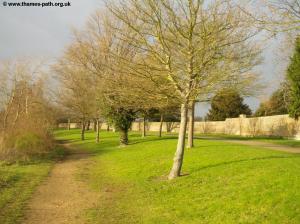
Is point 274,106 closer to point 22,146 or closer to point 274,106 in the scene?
point 274,106

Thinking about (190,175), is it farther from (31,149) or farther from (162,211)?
(31,149)

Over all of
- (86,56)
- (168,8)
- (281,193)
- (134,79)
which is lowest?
(281,193)

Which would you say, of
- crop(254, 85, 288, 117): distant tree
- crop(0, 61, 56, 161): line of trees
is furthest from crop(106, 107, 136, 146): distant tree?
crop(254, 85, 288, 117): distant tree

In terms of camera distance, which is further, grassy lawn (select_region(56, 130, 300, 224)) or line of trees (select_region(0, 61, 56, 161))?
line of trees (select_region(0, 61, 56, 161))

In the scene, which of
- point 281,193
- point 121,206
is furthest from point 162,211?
point 281,193

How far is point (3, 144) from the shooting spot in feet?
77.4

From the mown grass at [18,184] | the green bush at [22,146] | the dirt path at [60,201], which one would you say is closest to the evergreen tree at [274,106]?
the green bush at [22,146]

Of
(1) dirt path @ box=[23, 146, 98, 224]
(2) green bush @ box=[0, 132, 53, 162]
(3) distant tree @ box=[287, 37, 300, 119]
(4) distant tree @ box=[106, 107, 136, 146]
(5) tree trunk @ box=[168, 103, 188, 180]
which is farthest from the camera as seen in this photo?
(4) distant tree @ box=[106, 107, 136, 146]

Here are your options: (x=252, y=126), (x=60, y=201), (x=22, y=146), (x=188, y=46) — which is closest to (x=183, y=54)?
(x=188, y=46)

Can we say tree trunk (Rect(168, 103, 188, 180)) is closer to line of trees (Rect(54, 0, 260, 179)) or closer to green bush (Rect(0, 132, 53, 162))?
line of trees (Rect(54, 0, 260, 179))

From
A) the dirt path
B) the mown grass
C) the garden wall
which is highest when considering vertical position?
the garden wall

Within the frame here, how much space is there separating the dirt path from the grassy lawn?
40cm

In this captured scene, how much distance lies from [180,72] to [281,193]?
6.56m

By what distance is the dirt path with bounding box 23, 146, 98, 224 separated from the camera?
10102 mm
